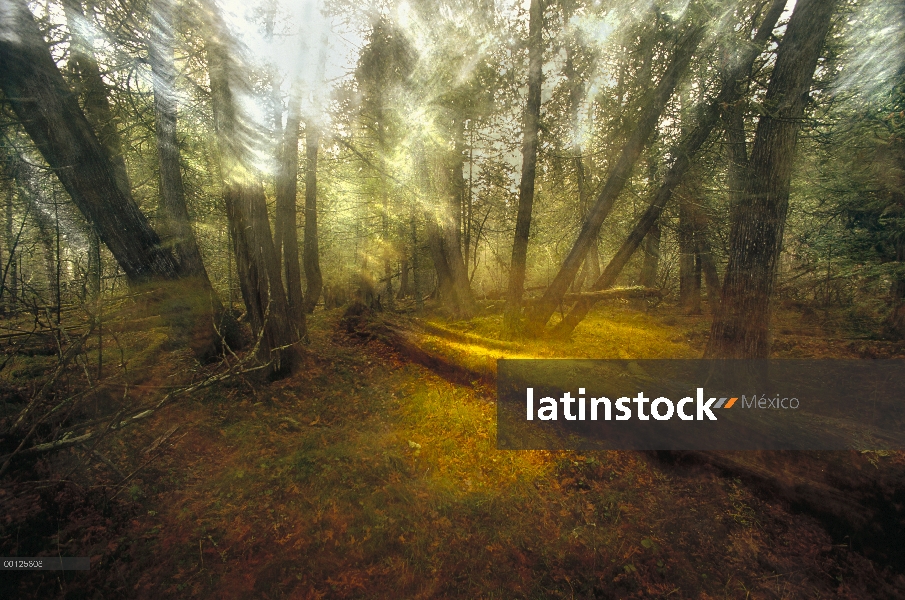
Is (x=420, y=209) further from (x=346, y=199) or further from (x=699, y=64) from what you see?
(x=699, y=64)

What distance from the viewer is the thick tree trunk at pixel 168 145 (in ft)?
21.4

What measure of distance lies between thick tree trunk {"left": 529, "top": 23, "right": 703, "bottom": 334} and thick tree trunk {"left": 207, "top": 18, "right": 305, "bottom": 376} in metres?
6.34

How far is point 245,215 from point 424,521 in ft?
18.8

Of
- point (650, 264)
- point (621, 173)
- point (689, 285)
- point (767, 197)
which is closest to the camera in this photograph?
point (767, 197)

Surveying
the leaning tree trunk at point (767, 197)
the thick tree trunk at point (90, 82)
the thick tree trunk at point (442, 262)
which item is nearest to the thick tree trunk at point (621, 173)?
the leaning tree trunk at point (767, 197)

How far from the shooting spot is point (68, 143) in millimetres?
5117

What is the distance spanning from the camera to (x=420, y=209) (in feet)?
38.2

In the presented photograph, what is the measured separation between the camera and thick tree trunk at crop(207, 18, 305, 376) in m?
5.73

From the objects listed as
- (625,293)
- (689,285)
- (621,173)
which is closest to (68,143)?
(621,173)

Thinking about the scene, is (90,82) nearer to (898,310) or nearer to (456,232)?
(456,232)

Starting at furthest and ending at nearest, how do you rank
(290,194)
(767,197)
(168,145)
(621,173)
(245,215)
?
(290,194) < (621,173) < (168,145) < (245,215) < (767,197)

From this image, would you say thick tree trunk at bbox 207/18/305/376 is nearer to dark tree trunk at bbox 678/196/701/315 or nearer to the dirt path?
the dirt path

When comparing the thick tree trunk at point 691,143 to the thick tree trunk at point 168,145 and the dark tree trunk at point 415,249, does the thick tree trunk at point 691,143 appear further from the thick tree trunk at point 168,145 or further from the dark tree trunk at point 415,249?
the thick tree trunk at point 168,145

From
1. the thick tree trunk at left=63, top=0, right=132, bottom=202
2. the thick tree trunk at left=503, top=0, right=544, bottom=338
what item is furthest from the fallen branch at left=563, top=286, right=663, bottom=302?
the thick tree trunk at left=63, top=0, right=132, bottom=202
